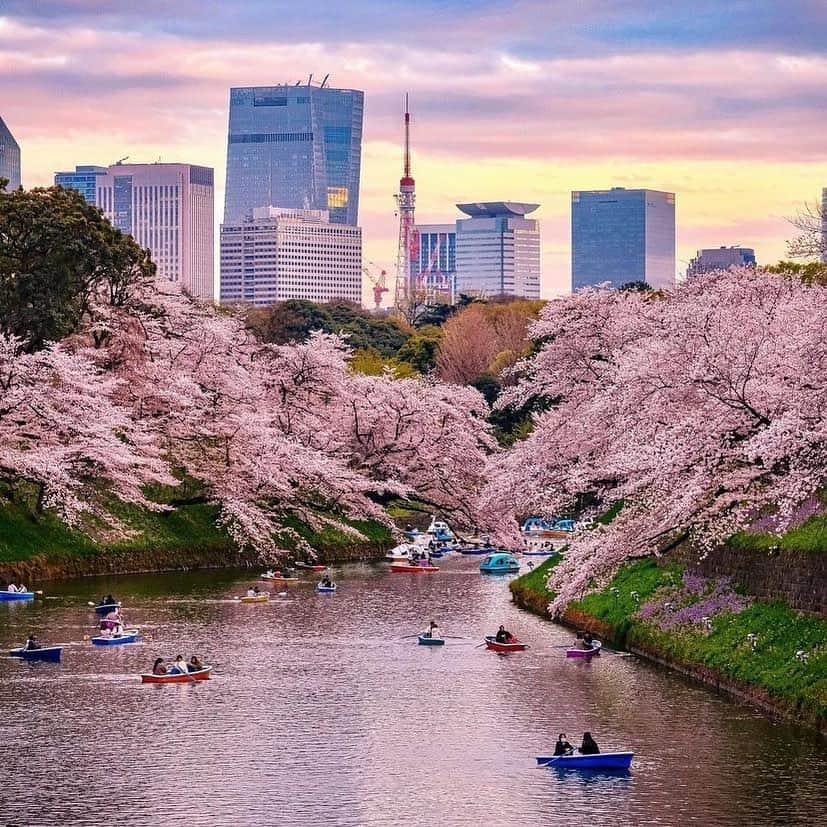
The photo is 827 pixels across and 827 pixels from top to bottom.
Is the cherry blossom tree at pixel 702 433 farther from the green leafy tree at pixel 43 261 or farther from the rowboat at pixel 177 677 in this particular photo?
the green leafy tree at pixel 43 261

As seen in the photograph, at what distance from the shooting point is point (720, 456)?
143ft

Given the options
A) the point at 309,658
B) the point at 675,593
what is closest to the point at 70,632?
the point at 309,658

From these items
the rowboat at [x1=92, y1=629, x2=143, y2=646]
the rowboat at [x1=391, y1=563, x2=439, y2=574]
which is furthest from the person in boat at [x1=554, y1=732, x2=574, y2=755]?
the rowboat at [x1=391, y1=563, x2=439, y2=574]

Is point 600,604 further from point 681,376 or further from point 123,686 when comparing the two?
point 123,686

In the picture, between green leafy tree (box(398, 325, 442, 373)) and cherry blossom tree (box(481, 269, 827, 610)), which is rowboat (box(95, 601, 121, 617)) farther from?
green leafy tree (box(398, 325, 442, 373))

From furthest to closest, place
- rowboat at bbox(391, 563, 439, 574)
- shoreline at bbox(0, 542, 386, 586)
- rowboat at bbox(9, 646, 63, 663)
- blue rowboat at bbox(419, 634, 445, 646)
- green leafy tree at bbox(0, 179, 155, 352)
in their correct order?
rowboat at bbox(391, 563, 439, 574)
green leafy tree at bbox(0, 179, 155, 352)
shoreline at bbox(0, 542, 386, 586)
blue rowboat at bbox(419, 634, 445, 646)
rowboat at bbox(9, 646, 63, 663)

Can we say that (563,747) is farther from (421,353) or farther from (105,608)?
(421,353)

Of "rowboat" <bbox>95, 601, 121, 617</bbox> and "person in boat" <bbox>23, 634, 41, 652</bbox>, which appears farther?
"rowboat" <bbox>95, 601, 121, 617</bbox>

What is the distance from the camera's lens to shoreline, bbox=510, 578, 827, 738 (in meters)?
38.9

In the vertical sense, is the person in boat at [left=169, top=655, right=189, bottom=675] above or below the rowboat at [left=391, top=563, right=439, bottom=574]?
below

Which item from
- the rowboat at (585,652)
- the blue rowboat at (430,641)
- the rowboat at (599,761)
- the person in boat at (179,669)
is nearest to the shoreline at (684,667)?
the rowboat at (585,652)

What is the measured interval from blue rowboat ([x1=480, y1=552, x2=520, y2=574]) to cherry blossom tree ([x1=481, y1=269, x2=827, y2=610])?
1721 centimetres

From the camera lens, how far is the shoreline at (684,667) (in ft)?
128

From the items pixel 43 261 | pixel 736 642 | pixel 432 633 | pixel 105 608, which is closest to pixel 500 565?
pixel 43 261
